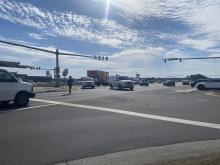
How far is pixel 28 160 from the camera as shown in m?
7.26

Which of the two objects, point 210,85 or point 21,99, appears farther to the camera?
point 210,85

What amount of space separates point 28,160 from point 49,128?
3.79 metres

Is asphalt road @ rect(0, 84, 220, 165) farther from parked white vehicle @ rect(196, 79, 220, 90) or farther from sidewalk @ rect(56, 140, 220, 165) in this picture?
parked white vehicle @ rect(196, 79, 220, 90)

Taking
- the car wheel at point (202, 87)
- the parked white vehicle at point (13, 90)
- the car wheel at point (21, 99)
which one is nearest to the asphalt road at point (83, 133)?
the parked white vehicle at point (13, 90)

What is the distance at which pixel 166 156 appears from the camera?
7.61 metres

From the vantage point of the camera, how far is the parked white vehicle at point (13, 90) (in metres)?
17.0

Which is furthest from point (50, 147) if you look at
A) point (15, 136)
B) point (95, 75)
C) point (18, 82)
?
point (95, 75)

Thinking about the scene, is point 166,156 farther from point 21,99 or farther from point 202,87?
point 202,87

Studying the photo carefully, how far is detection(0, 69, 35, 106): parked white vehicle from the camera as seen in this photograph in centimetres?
1703

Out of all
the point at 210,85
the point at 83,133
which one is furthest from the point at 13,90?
the point at 210,85

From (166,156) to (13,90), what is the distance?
11.5 m

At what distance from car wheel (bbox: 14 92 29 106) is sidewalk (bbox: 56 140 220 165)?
10.7m

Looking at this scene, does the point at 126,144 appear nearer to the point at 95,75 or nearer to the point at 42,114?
the point at 42,114

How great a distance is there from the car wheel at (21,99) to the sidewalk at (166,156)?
1074cm
